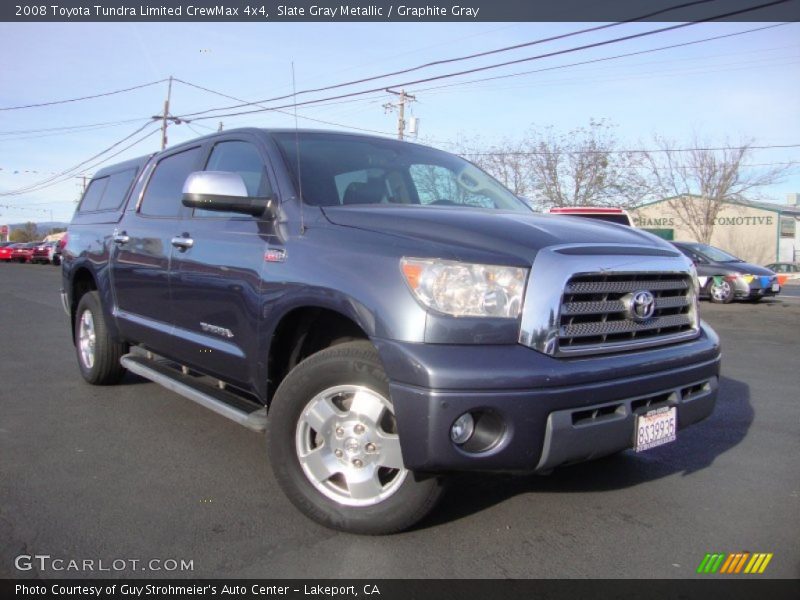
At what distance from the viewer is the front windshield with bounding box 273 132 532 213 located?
12.1ft

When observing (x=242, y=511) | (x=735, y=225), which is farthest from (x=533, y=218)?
(x=735, y=225)

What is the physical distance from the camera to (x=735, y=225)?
168ft

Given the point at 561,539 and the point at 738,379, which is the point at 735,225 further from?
the point at 561,539

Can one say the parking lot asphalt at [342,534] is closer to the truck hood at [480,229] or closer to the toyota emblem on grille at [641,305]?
the toyota emblem on grille at [641,305]

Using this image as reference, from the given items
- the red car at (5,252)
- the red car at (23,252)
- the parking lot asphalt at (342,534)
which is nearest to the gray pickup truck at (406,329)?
the parking lot asphalt at (342,534)

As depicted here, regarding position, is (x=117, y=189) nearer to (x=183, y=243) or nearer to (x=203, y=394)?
(x=183, y=243)

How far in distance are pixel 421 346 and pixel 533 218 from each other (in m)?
1.20

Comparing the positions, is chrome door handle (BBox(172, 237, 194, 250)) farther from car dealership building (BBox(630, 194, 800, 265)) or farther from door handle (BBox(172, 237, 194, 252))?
car dealership building (BBox(630, 194, 800, 265))

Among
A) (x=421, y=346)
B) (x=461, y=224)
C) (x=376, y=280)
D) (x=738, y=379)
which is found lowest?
(x=738, y=379)

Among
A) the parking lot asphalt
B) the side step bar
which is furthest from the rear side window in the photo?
the parking lot asphalt

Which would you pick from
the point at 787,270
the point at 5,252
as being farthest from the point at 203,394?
the point at 5,252

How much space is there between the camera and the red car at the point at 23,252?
41875 mm

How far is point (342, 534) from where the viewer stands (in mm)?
3057

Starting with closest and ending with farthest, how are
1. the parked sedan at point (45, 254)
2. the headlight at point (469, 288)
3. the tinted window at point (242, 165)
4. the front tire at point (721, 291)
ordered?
the headlight at point (469, 288)
the tinted window at point (242, 165)
the front tire at point (721, 291)
the parked sedan at point (45, 254)
